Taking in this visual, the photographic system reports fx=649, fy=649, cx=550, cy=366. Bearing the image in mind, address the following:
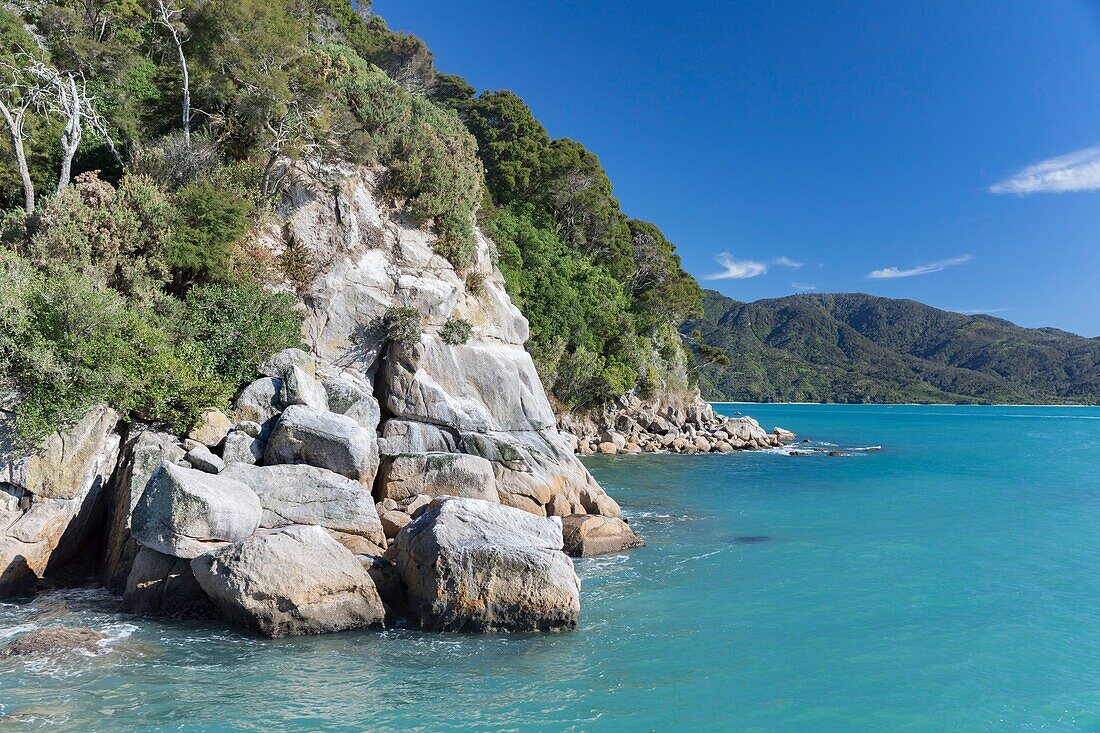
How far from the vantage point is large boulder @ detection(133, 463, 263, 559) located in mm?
11750

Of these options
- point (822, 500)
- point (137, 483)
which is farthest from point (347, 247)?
point (822, 500)

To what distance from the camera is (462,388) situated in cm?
2266

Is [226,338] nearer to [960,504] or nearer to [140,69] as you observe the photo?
[140,69]

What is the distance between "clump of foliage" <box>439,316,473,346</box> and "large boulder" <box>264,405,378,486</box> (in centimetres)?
767

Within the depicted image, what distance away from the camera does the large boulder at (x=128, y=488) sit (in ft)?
44.1

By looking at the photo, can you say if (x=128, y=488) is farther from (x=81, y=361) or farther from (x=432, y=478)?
(x=432, y=478)

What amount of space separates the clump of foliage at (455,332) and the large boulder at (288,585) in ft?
39.6

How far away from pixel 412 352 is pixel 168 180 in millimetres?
9978

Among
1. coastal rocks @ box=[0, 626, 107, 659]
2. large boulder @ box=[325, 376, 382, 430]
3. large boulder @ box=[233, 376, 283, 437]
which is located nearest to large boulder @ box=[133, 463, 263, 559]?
coastal rocks @ box=[0, 626, 107, 659]

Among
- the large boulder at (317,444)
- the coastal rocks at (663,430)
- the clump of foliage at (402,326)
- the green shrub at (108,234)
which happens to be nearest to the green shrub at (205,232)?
the green shrub at (108,234)

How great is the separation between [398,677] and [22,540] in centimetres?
897

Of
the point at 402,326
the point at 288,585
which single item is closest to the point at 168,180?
the point at 402,326

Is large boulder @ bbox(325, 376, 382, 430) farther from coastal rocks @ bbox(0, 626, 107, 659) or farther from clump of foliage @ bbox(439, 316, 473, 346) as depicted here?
coastal rocks @ bbox(0, 626, 107, 659)

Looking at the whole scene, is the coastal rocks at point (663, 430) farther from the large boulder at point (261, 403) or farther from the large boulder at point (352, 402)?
the large boulder at point (261, 403)
